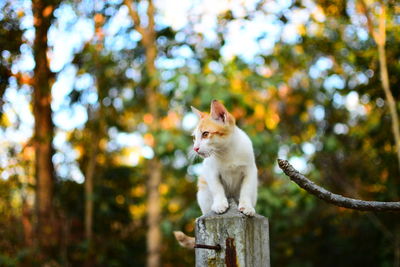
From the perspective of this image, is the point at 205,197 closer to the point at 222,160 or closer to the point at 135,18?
the point at 222,160

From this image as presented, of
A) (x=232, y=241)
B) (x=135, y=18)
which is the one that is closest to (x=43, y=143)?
(x=135, y=18)

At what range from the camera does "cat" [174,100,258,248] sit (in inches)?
98.0

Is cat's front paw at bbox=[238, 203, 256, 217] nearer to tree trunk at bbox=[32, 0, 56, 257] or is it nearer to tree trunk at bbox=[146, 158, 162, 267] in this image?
tree trunk at bbox=[146, 158, 162, 267]

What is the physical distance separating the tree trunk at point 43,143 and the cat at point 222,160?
416cm

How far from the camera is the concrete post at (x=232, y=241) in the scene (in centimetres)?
168

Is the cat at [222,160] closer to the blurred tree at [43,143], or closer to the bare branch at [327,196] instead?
the bare branch at [327,196]

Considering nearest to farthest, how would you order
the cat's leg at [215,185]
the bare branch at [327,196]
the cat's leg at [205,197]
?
the bare branch at [327,196] < the cat's leg at [215,185] < the cat's leg at [205,197]

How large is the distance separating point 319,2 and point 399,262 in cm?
391

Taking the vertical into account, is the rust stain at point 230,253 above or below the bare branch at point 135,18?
below

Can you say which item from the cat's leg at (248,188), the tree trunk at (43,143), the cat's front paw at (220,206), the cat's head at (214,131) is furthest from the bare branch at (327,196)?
the tree trunk at (43,143)

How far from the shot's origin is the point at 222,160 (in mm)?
2598

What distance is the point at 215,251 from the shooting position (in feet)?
5.65

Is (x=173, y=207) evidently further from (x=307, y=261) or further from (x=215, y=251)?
(x=215, y=251)

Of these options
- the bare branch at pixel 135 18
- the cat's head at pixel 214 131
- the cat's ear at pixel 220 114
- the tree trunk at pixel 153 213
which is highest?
the bare branch at pixel 135 18
